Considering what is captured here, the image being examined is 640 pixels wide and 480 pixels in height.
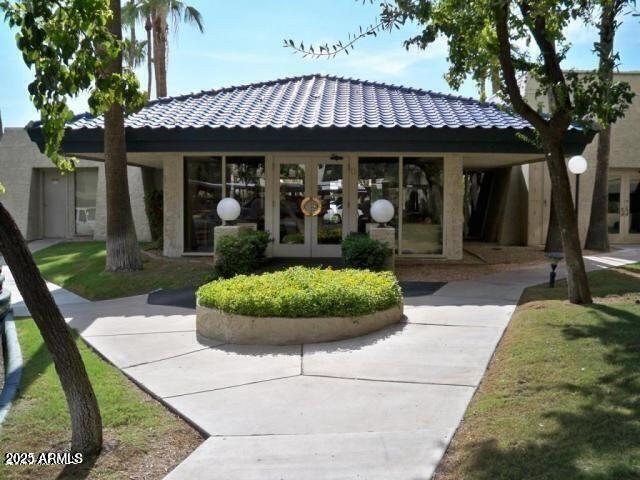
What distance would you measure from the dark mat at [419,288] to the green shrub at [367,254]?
58cm

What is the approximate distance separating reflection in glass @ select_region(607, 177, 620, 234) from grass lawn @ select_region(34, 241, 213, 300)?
519 inches

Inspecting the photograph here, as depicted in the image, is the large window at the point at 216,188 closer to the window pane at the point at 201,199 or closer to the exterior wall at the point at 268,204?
the window pane at the point at 201,199

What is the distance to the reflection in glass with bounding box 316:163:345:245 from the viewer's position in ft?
45.2

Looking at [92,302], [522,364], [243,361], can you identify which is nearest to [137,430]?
[243,361]

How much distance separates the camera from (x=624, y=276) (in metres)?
10.4

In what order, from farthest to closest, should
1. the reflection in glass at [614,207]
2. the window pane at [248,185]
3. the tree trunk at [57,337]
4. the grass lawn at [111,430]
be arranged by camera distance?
the reflection in glass at [614,207]
the window pane at [248,185]
the grass lawn at [111,430]
the tree trunk at [57,337]

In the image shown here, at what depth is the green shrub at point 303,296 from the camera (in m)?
7.09

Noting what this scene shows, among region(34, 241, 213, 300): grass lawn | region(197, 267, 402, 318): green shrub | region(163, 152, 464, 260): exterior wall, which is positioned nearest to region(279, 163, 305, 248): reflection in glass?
region(163, 152, 464, 260): exterior wall

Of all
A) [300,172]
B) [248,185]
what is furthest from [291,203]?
[248,185]

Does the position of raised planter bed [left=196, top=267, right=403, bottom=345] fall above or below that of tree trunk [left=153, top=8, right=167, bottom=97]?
below

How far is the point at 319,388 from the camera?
5.46 m

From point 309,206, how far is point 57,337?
981cm

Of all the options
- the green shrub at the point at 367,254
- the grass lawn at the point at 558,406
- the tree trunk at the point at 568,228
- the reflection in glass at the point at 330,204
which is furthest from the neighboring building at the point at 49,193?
the grass lawn at the point at 558,406

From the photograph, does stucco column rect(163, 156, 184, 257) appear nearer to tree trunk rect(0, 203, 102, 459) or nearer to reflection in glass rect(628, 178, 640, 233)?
tree trunk rect(0, 203, 102, 459)
